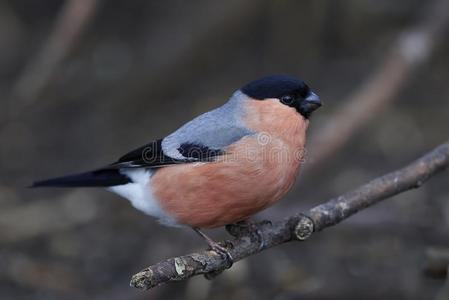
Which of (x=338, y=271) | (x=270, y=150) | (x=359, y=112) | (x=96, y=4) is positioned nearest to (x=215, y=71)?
(x=96, y=4)

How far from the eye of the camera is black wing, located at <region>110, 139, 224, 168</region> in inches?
170

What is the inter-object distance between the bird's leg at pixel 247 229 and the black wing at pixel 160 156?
1.39 feet

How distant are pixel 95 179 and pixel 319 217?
5.31ft

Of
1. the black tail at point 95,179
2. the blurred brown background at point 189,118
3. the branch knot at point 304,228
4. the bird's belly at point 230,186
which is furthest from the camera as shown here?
the blurred brown background at point 189,118

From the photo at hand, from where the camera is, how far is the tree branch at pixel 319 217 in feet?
12.0

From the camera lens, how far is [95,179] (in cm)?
491

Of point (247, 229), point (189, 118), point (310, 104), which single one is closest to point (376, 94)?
point (310, 104)

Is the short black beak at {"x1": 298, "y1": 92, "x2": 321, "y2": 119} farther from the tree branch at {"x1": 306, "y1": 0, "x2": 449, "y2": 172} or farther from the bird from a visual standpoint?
the tree branch at {"x1": 306, "y1": 0, "x2": 449, "y2": 172}

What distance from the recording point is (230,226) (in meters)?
4.46

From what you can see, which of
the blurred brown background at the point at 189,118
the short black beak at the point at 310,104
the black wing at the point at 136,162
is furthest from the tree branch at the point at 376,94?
the black wing at the point at 136,162

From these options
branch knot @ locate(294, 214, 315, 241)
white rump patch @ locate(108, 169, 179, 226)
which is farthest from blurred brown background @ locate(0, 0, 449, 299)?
branch knot @ locate(294, 214, 315, 241)

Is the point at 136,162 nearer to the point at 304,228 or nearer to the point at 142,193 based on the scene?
the point at 142,193

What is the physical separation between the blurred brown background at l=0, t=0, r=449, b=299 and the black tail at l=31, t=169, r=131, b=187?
90 cm

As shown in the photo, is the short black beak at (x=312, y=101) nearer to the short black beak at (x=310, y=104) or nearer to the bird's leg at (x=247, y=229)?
the short black beak at (x=310, y=104)
